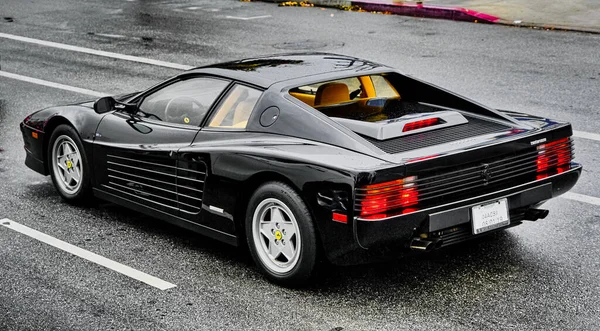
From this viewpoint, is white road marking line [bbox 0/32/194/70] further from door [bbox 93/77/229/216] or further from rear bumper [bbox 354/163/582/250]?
rear bumper [bbox 354/163/582/250]

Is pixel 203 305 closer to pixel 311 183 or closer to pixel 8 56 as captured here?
pixel 311 183

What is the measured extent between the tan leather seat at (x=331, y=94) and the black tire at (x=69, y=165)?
78.5 inches

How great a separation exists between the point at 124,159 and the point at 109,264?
0.91 m

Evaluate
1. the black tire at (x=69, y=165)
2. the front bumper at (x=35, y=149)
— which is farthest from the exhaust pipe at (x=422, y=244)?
the front bumper at (x=35, y=149)

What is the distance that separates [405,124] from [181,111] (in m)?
1.72

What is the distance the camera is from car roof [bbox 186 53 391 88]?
6.46m

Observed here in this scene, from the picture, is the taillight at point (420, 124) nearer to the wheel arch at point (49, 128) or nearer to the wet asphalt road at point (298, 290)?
the wet asphalt road at point (298, 290)

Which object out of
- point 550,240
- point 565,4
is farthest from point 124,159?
point 565,4

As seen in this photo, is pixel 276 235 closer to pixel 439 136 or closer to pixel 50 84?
pixel 439 136

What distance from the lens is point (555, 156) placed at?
613cm

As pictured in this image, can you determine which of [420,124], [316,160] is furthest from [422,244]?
[420,124]

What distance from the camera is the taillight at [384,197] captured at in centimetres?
537

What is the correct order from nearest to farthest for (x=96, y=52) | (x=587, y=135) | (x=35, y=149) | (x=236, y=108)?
(x=236, y=108) → (x=35, y=149) → (x=587, y=135) → (x=96, y=52)

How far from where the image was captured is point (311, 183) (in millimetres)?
5590
